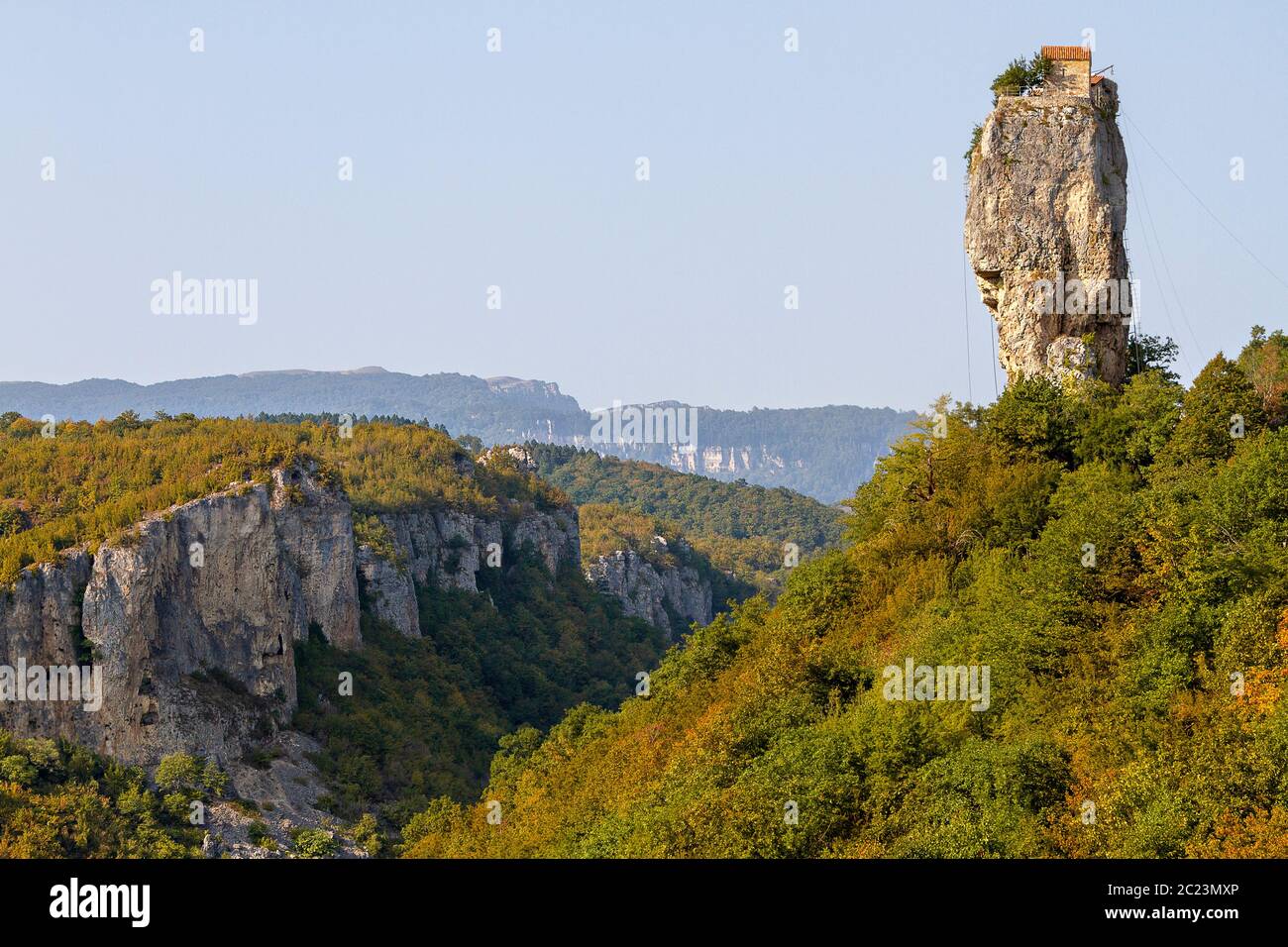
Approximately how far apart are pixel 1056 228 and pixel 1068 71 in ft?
13.5

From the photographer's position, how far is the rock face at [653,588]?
141625mm

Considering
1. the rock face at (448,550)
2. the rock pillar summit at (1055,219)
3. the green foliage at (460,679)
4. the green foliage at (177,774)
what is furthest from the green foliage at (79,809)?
the rock pillar summit at (1055,219)

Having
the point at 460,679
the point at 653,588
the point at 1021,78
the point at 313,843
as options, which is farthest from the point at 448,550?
the point at 1021,78

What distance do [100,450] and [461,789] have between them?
24.3m

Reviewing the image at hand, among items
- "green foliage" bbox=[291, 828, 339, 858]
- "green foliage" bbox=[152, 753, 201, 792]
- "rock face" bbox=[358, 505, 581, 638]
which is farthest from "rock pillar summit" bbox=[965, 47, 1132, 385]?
"rock face" bbox=[358, 505, 581, 638]

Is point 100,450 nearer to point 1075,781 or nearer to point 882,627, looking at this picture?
point 882,627

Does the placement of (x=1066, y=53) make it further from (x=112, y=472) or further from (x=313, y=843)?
(x=112, y=472)

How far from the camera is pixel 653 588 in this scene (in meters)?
149

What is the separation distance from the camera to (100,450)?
82875mm

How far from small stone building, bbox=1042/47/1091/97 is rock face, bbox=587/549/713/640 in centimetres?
9687

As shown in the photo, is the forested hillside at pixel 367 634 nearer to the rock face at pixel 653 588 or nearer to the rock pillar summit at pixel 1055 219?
the rock face at pixel 653 588

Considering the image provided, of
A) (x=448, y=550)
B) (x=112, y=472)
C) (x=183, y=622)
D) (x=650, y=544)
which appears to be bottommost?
(x=183, y=622)
